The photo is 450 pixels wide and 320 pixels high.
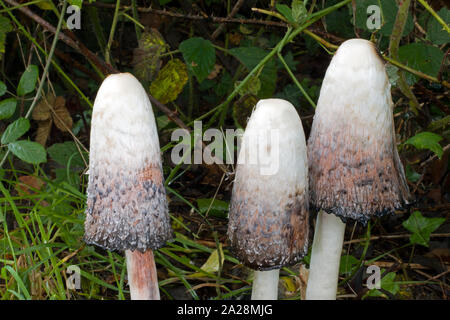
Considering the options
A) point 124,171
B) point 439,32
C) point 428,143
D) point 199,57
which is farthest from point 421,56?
point 124,171

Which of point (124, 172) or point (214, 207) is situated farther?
point (214, 207)

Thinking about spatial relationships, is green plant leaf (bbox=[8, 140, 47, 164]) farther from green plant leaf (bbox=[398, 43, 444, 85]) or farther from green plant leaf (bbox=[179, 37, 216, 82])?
green plant leaf (bbox=[398, 43, 444, 85])

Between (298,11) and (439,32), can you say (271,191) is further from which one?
(439,32)

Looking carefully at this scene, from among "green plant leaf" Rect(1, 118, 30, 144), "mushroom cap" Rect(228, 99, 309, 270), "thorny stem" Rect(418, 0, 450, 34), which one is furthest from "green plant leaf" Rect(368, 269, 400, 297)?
"green plant leaf" Rect(1, 118, 30, 144)

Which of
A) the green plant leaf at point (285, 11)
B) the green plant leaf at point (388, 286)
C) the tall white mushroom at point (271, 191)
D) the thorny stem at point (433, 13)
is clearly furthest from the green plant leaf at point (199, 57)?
the green plant leaf at point (388, 286)

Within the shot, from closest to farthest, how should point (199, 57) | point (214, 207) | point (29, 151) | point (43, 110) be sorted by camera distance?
point (29, 151), point (199, 57), point (214, 207), point (43, 110)

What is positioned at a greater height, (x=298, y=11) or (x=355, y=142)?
(x=298, y=11)
